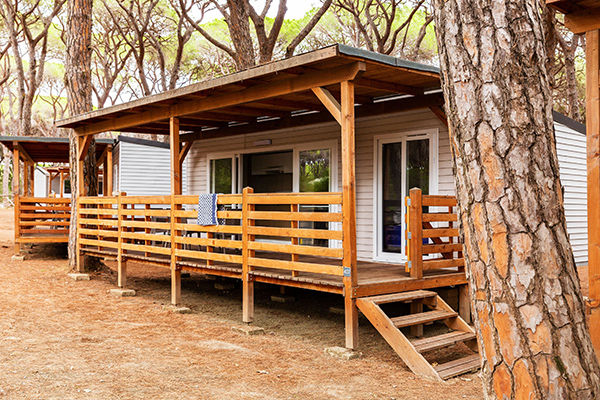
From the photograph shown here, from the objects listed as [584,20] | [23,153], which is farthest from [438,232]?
[23,153]

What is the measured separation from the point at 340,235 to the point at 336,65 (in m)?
1.66

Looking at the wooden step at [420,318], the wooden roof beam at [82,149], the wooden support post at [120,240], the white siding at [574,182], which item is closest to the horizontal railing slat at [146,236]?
the wooden support post at [120,240]

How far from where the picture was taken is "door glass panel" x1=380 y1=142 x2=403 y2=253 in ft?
26.6

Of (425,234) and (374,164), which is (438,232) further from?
(374,164)

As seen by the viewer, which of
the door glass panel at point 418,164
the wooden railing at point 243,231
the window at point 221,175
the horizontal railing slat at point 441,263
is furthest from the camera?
the window at point 221,175

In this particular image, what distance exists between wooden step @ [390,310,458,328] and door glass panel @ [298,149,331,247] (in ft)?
12.1

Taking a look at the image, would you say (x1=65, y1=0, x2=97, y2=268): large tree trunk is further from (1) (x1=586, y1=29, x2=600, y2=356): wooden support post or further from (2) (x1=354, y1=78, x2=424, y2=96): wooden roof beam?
(1) (x1=586, y1=29, x2=600, y2=356): wooden support post

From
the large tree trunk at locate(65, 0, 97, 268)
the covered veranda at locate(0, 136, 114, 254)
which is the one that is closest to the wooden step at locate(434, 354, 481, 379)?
the large tree trunk at locate(65, 0, 97, 268)

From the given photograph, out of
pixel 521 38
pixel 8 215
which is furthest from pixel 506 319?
pixel 8 215

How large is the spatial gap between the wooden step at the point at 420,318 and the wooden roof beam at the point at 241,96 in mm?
2329

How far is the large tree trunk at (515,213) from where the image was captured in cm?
187

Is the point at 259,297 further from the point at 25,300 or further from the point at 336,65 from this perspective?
the point at 336,65

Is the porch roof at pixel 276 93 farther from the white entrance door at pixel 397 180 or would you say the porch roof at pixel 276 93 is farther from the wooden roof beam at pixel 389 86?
the white entrance door at pixel 397 180

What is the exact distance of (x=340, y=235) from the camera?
568 centimetres
